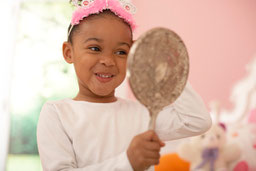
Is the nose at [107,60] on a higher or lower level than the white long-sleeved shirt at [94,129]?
higher

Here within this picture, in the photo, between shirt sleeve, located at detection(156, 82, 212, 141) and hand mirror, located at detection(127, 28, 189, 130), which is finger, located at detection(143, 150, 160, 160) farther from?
shirt sleeve, located at detection(156, 82, 212, 141)

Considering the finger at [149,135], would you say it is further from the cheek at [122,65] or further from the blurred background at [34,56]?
the blurred background at [34,56]

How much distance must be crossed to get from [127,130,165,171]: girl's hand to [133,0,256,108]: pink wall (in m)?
1.52

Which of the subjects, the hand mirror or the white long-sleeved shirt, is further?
the white long-sleeved shirt

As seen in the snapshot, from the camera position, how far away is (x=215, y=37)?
2.10 m

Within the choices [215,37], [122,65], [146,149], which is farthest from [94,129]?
[215,37]

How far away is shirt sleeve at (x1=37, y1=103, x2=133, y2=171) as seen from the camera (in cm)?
74

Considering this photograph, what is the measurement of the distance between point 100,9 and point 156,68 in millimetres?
367

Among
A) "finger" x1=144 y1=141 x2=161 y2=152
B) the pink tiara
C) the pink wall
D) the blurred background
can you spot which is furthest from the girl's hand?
the blurred background

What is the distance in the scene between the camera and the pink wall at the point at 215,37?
80.1 inches

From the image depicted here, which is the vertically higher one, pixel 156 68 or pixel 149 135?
pixel 156 68

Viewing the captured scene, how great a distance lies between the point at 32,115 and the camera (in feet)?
8.48

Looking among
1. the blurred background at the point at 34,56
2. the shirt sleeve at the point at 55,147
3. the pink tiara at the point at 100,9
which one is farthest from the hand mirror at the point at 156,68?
the blurred background at the point at 34,56

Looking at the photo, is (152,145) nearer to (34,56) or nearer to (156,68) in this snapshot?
(156,68)
